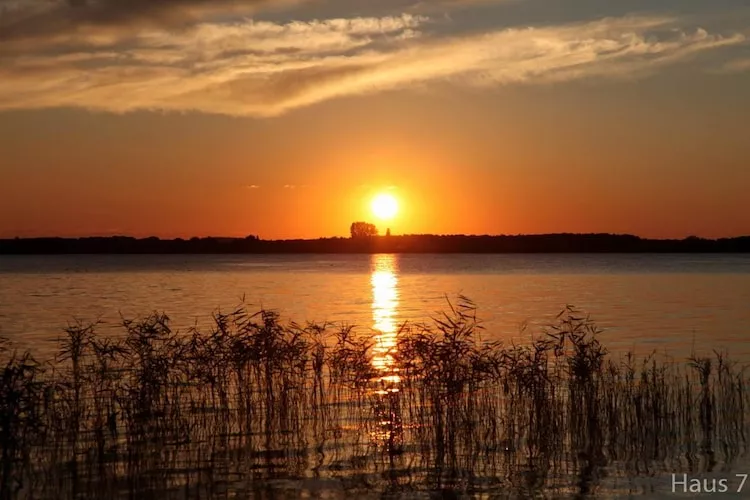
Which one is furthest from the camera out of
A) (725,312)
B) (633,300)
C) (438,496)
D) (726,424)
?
(633,300)

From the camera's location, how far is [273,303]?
6538cm

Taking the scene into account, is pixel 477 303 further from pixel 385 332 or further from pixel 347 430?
pixel 347 430

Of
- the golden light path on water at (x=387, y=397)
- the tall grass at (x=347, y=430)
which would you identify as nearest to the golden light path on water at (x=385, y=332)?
the golden light path on water at (x=387, y=397)

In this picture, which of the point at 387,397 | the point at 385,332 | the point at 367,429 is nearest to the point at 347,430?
the point at 367,429

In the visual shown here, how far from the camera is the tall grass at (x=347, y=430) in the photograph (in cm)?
1525

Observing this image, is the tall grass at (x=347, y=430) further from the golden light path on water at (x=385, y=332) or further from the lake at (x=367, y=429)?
the golden light path on water at (x=385, y=332)

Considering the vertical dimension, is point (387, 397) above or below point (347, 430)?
above

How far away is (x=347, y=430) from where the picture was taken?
19484 millimetres

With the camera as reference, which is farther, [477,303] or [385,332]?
[477,303]

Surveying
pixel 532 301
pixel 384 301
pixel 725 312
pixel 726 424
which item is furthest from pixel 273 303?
pixel 726 424

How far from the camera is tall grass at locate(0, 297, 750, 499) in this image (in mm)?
15250

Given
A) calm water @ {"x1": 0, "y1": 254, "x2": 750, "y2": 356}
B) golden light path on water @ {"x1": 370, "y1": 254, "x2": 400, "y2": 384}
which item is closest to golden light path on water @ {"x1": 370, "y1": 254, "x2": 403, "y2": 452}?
golden light path on water @ {"x1": 370, "y1": 254, "x2": 400, "y2": 384}

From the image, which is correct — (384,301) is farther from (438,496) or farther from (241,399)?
(438,496)

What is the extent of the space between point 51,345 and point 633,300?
44.9 m
